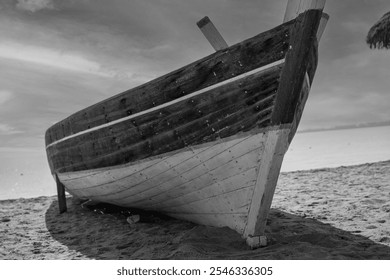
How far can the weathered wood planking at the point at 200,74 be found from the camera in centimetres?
295

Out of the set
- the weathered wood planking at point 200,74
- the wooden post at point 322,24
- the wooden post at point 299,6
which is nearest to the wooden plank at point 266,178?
the weathered wood planking at point 200,74

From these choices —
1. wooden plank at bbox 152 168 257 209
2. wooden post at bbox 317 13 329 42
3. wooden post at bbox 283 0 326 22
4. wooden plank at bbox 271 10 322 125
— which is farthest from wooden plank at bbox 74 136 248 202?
wooden post at bbox 317 13 329 42

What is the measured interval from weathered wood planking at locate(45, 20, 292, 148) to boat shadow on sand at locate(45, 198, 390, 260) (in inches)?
58.6

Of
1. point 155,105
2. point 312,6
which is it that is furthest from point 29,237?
point 312,6

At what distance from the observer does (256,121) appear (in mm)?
3057

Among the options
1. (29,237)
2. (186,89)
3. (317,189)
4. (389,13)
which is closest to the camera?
(186,89)

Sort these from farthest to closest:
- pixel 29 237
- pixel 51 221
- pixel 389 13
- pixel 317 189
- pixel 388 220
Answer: pixel 389 13 < pixel 317 189 < pixel 51 221 < pixel 29 237 < pixel 388 220

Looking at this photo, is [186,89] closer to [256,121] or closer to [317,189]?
[256,121]

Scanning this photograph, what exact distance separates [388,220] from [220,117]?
265cm

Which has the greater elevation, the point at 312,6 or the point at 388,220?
the point at 312,6

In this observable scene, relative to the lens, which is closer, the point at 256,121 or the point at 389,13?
the point at 256,121

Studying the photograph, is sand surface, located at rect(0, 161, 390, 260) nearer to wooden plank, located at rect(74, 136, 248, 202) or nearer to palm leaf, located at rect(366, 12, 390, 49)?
wooden plank, located at rect(74, 136, 248, 202)

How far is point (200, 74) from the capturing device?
326 cm

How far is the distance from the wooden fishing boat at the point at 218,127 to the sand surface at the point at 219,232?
301 mm
